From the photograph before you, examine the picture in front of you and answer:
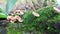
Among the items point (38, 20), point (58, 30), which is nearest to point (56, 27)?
point (58, 30)

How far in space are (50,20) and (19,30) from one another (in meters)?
0.29

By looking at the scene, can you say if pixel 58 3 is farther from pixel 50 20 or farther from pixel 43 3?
pixel 50 20

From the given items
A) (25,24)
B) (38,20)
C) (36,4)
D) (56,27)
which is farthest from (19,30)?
(36,4)

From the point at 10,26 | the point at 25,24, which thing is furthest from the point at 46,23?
the point at 10,26

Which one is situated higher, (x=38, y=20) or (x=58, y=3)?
(x=58, y=3)

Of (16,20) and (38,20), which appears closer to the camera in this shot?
(38,20)

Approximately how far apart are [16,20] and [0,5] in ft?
1.43

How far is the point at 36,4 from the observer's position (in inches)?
79.0

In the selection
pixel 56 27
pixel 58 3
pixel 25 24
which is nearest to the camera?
pixel 56 27

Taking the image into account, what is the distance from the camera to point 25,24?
5.28 ft

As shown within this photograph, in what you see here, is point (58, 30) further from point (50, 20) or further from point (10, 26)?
point (10, 26)

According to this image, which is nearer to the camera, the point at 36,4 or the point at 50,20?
the point at 50,20

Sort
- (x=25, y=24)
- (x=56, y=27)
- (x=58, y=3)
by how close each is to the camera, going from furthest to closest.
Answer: (x=58, y=3)
(x=25, y=24)
(x=56, y=27)

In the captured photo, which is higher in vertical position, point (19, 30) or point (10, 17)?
point (10, 17)
